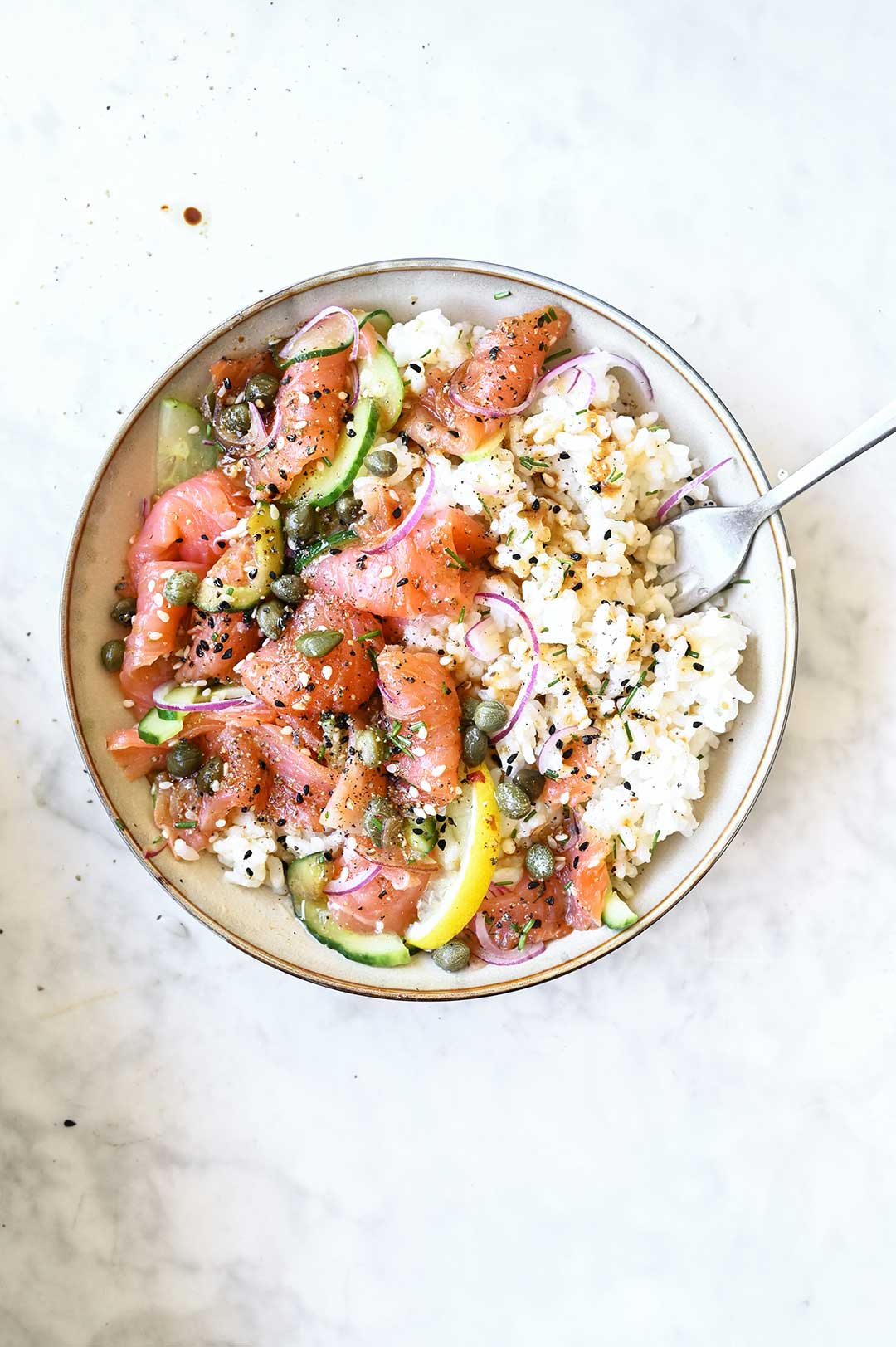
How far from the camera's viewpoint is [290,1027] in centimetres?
260

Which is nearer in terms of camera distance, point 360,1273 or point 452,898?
point 452,898

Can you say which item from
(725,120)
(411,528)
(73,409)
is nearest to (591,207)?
(725,120)

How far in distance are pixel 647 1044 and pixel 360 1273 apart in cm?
91

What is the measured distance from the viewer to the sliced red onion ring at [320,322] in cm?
228

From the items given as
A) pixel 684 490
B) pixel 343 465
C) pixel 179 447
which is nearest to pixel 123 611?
pixel 179 447

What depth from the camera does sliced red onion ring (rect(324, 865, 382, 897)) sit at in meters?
2.26

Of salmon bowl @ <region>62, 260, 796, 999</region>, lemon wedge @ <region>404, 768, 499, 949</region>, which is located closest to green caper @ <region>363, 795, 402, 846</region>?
salmon bowl @ <region>62, 260, 796, 999</region>

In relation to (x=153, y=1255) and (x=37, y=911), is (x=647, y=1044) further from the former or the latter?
(x=37, y=911)

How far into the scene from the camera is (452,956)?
228 cm

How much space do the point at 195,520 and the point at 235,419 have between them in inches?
9.5

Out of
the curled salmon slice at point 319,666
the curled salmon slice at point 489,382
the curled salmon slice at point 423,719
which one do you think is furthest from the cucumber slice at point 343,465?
the curled salmon slice at point 423,719

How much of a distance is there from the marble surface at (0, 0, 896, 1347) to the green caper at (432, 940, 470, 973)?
1.18 ft

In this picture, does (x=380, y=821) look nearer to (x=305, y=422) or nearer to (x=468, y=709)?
(x=468, y=709)

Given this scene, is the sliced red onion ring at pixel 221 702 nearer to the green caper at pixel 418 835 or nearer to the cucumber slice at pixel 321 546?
the cucumber slice at pixel 321 546
